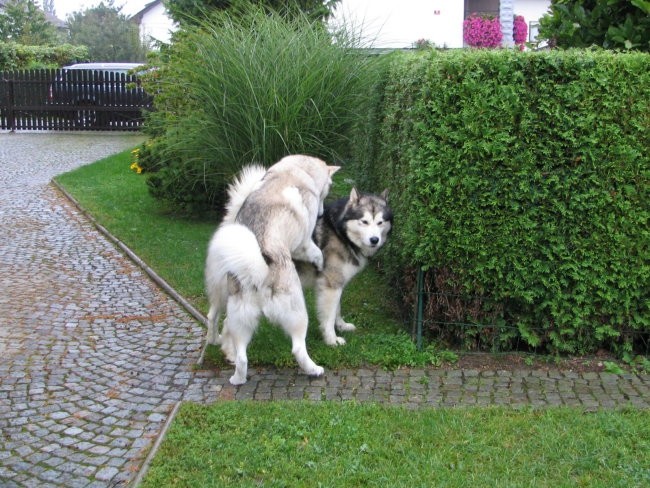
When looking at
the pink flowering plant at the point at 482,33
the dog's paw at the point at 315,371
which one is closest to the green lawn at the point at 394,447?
the dog's paw at the point at 315,371

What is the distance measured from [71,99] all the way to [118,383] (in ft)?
62.2

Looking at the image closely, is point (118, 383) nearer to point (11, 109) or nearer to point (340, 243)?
point (340, 243)

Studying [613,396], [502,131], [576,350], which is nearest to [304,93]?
[502,131]

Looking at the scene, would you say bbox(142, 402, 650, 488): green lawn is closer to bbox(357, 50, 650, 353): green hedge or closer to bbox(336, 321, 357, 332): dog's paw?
bbox(357, 50, 650, 353): green hedge

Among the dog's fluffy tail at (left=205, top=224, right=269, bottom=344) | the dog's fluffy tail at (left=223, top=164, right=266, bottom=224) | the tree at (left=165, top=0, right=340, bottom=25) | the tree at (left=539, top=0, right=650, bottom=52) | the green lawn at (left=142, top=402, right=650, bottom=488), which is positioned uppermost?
the tree at (left=165, top=0, right=340, bottom=25)

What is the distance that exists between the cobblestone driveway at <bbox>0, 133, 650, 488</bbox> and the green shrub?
189cm

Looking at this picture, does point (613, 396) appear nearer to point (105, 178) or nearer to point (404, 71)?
point (404, 71)

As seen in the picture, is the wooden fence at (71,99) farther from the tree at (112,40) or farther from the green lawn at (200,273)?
the tree at (112,40)

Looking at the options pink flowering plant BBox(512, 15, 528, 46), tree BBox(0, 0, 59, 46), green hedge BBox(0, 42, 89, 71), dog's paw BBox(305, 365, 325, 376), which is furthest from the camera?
tree BBox(0, 0, 59, 46)

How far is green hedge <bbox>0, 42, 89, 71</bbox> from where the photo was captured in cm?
2727

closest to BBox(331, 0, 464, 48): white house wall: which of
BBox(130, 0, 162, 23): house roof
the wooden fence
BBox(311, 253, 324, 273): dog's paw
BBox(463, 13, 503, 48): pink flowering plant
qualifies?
BBox(463, 13, 503, 48): pink flowering plant

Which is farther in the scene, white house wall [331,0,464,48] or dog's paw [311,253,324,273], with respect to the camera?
white house wall [331,0,464,48]

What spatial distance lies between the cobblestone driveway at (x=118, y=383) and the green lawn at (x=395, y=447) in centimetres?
24

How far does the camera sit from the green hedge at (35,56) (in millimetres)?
27266
